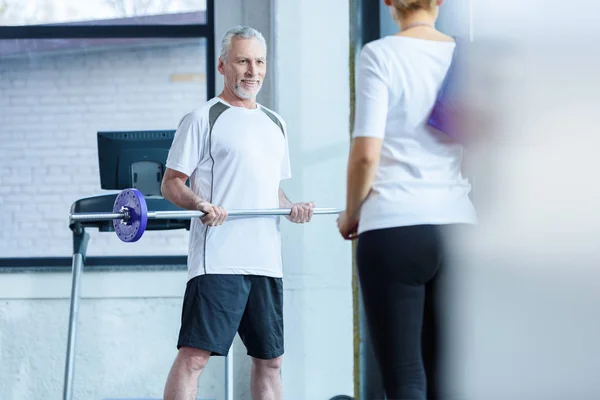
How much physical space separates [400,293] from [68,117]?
9.31 feet

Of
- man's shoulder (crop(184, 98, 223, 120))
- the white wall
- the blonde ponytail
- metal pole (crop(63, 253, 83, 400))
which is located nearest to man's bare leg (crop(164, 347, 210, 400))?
man's shoulder (crop(184, 98, 223, 120))

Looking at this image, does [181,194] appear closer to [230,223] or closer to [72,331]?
[230,223]

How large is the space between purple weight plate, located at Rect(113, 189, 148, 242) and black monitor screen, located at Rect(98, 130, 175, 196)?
57cm

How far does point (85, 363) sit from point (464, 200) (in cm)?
270

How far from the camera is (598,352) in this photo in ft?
6.05

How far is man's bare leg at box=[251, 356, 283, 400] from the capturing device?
2.89m

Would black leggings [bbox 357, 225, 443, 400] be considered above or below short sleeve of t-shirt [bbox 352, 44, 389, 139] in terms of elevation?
below

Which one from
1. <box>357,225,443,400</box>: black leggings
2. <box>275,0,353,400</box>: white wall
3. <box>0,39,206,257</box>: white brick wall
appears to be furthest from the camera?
<box>0,39,206,257</box>: white brick wall

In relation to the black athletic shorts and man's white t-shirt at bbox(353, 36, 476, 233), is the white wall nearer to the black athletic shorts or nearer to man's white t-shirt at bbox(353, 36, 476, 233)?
the black athletic shorts

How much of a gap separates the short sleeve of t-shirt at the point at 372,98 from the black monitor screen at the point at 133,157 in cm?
184

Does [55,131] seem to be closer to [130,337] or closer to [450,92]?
[130,337]

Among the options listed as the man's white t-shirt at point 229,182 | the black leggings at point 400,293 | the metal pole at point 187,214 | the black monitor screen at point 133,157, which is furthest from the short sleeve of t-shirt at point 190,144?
the black leggings at point 400,293

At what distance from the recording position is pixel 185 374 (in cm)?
273

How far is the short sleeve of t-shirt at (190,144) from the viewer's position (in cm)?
274
